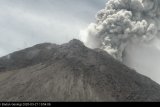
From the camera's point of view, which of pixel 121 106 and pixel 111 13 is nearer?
pixel 121 106

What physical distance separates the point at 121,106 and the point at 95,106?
226cm

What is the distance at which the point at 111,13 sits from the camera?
109 m

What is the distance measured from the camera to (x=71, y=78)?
81062mm

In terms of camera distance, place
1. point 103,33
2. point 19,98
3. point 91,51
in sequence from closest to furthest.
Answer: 1. point 19,98
2. point 91,51
3. point 103,33

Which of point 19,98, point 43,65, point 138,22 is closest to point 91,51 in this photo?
point 43,65

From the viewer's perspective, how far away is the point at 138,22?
109 metres

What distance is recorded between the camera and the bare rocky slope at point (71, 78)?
7394 centimetres

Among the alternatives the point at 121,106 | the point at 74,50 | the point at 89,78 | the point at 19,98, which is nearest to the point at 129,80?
the point at 89,78

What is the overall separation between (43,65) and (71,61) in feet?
20.5

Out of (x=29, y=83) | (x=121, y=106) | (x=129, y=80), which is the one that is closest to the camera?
(x=121, y=106)

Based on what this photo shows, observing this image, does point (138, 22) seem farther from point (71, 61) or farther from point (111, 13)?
point (71, 61)

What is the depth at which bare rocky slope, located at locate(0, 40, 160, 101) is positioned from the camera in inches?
2911

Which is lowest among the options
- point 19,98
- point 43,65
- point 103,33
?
point 19,98

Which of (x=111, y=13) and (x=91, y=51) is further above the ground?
(x=111, y=13)
